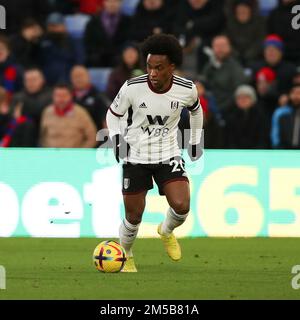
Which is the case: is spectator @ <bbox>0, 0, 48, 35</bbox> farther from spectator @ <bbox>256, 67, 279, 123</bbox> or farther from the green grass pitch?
the green grass pitch

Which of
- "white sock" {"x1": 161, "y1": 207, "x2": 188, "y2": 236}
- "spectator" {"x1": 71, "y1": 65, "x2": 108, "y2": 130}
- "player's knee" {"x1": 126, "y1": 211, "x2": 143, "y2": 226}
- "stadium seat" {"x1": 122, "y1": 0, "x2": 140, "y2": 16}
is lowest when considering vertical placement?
"player's knee" {"x1": 126, "y1": 211, "x2": 143, "y2": 226}

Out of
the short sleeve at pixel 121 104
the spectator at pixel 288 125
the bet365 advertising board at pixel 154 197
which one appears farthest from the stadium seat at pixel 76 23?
the short sleeve at pixel 121 104

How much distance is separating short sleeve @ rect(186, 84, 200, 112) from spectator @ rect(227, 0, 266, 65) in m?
7.13

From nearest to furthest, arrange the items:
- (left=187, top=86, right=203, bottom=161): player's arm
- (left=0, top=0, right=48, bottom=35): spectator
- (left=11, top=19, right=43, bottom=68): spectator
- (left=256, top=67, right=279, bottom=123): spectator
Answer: (left=187, top=86, right=203, bottom=161): player's arm, (left=256, top=67, right=279, bottom=123): spectator, (left=11, top=19, right=43, bottom=68): spectator, (left=0, top=0, right=48, bottom=35): spectator

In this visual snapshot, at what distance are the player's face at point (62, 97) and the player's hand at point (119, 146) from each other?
573 centimetres

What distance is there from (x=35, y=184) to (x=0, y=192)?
1.53 feet

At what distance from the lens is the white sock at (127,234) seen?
10.5 m

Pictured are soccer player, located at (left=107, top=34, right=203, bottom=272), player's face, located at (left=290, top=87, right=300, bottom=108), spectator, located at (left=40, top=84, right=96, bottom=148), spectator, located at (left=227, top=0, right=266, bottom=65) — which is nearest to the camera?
soccer player, located at (left=107, top=34, right=203, bottom=272)

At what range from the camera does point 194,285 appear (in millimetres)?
9734

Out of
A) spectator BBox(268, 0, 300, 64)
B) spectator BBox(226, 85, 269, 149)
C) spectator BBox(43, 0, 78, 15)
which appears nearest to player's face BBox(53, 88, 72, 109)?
spectator BBox(226, 85, 269, 149)

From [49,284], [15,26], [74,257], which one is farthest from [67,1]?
[49,284]

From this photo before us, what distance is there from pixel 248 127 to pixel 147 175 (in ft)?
19.5

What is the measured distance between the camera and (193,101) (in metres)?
10.6

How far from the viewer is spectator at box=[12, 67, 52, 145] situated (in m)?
16.8
